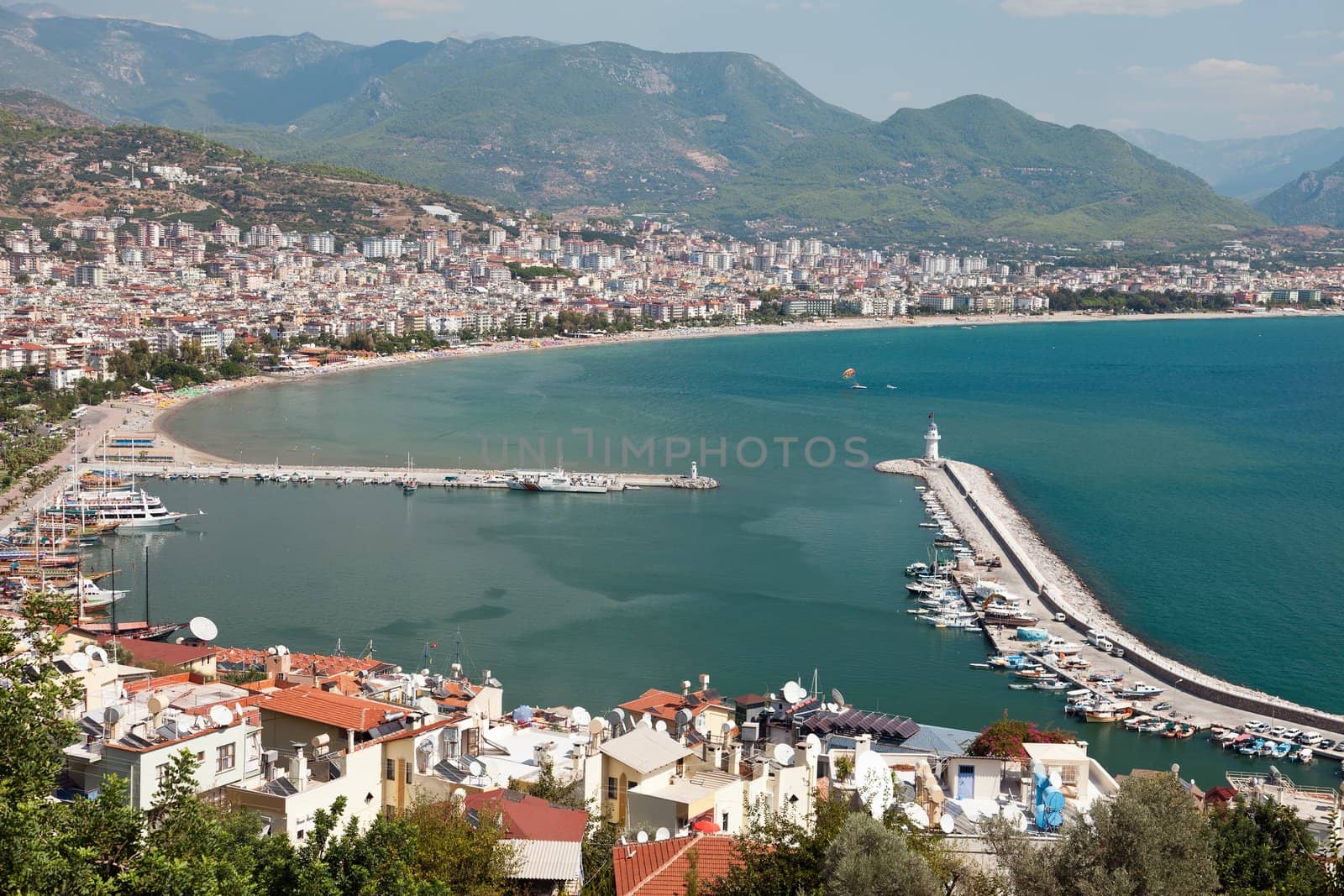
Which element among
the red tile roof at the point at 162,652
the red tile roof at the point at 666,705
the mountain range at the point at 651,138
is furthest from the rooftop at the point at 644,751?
the mountain range at the point at 651,138

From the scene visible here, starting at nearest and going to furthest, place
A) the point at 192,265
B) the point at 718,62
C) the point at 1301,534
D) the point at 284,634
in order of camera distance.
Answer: the point at 284,634, the point at 1301,534, the point at 192,265, the point at 718,62

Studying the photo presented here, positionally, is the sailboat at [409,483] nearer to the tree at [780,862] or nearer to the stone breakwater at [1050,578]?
the stone breakwater at [1050,578]

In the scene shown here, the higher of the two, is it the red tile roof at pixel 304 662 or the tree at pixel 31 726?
the tree at pixel 31 726

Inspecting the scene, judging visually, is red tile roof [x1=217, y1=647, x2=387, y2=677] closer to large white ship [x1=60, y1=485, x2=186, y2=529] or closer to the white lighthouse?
large white ship [x1=60, y1=485, x2=186, y2=529]

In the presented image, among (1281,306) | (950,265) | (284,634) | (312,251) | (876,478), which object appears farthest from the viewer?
(950,265)

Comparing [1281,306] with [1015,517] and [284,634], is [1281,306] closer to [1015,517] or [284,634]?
[1015,517]

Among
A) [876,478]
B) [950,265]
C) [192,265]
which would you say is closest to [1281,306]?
[950,265]

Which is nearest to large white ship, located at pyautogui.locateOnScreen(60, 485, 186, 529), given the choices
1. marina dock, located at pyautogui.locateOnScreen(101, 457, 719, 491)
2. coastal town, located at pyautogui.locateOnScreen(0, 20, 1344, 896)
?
coastal town, located at pyautogui.locateOnScreen(0, 20, 1344, 896)
